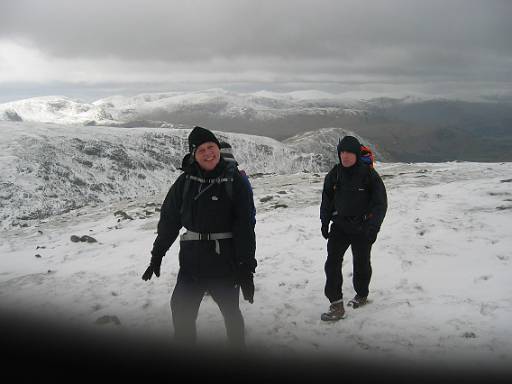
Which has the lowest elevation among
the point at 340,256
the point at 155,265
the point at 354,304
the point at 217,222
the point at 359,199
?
the point at 354,304

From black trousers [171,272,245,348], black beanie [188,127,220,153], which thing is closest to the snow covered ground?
black trousers [171,272,245,348]

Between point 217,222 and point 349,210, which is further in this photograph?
point 349,210

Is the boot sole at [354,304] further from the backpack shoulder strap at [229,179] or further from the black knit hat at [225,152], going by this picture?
the black knit hat at [225,152]

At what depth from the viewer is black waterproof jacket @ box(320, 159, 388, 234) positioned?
20.9 ft

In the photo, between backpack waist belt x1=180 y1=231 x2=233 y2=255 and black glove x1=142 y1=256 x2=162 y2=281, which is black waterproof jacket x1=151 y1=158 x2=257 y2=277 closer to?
backpack waist belt x1=180 y1=231 x2=233 y2=255

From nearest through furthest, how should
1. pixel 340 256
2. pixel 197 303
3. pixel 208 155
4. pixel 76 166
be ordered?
pixel 208 155 → pixel 197 303 → pixel 340 256 → pixel 76 166

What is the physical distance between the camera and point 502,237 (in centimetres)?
1034

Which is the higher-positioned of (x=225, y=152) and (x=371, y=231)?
(x=225, y=152)

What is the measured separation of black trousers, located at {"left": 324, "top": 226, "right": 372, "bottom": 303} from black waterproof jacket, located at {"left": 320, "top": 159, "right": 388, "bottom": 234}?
0.20 m


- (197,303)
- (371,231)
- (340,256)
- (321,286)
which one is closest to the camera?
(197,303)

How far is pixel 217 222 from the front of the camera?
15.6ft

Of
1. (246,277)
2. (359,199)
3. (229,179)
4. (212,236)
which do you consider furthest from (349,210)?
(212,236)

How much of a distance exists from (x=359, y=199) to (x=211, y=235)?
278cm

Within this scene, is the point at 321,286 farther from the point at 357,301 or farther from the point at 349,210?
the point at 349,210
